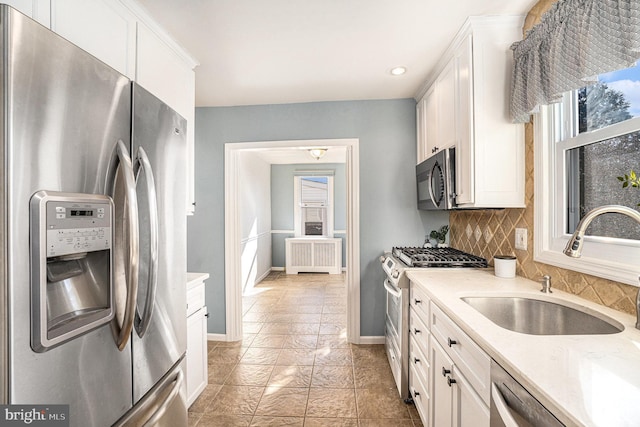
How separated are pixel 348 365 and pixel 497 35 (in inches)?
104

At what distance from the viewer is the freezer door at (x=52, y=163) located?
646 millimetres

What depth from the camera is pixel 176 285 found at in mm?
1311

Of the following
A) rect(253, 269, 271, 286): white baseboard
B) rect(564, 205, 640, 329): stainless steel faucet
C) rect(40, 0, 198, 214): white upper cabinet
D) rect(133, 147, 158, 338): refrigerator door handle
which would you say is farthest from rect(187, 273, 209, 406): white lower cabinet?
rect(253, 269, 271, 286): white baseboard

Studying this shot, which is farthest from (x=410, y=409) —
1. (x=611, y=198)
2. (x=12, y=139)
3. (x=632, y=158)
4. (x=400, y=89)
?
(x=400, y=89)

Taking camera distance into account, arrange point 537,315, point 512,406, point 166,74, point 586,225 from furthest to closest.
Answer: point 166,74 < point 537,315 < point 586,225 < point 512,406

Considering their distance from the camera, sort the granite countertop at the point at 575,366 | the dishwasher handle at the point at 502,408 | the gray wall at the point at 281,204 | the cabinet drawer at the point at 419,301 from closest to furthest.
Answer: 1. the granite countertop at the point at 575,366
2. the dishwasher handle at the point at 502,408
3. the cabinet drawer at the point at 419,301
4. the gray wall at the point at 281,204

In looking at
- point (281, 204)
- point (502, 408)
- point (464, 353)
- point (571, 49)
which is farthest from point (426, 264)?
point (281, 204)

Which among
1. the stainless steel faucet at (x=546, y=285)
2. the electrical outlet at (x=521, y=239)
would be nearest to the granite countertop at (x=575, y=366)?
the stainless steel faucet at (x=546, y=285)

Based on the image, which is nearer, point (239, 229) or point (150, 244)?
point (150, 244)

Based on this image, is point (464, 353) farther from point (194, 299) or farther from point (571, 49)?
point (194, 299)

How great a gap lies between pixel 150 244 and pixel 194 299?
41.7 inches

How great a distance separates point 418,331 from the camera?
183 centimetres

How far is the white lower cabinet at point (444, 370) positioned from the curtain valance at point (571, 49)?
1.19 m

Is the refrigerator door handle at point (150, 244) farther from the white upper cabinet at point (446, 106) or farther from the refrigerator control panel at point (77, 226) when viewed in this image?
the white upper cabinet at point (446, 106)
